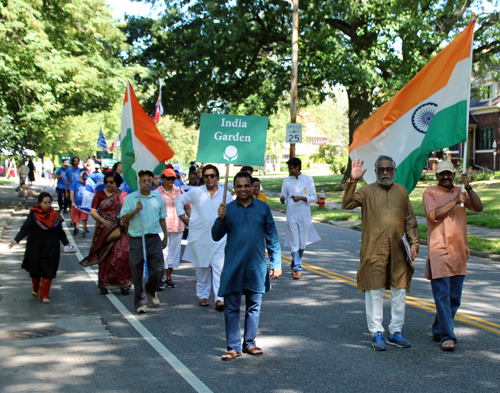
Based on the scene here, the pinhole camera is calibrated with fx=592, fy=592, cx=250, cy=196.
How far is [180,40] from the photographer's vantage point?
95.0 feet

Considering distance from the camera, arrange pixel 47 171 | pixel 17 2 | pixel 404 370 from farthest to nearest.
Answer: pixel 47 171, pixel 17 2, pixel 404 370

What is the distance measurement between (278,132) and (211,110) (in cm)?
4033

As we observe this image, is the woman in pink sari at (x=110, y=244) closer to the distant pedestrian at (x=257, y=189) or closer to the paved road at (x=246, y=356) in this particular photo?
the paved road at (x=246, y=356)

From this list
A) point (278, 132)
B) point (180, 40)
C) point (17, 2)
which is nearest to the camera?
point (17, 2)

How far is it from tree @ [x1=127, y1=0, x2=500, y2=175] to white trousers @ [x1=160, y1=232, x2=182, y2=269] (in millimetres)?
16083

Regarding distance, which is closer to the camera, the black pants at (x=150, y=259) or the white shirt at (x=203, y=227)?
the black pants at (x=150, y=259)

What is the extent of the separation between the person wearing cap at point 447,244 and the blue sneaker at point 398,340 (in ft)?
1.14

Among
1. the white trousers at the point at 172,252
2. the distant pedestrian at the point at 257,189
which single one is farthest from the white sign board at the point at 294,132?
the white trousers at the point at 172,252

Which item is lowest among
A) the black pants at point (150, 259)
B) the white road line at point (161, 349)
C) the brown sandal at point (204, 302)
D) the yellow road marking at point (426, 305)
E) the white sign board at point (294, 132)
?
the white road line at point (161, 349)

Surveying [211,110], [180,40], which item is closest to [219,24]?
[180,40]

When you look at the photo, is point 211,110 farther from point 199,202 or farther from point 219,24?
point 199,202

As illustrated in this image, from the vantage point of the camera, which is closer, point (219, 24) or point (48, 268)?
point (48, 268)

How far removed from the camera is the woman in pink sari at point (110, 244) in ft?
28.5

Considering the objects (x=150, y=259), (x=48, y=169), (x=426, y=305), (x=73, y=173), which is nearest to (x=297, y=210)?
(x=426, y=305)
